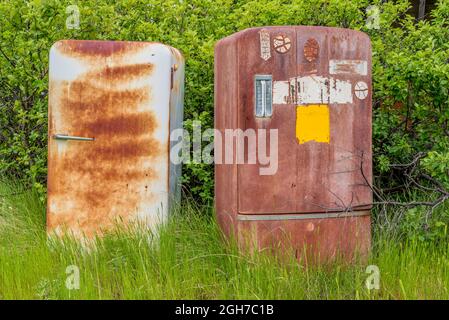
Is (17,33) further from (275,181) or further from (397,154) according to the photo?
(397,154)

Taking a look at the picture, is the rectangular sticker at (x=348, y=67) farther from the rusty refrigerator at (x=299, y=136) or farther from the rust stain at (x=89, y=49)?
the rust stain at (x=89, y=49)

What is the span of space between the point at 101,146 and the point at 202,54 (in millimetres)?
1260

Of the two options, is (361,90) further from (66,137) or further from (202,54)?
(66,137)

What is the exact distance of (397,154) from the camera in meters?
4.41

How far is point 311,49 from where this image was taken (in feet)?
11.1

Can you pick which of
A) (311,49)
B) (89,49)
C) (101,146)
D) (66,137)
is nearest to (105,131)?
(101,146)

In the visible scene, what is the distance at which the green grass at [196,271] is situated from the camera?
307cm

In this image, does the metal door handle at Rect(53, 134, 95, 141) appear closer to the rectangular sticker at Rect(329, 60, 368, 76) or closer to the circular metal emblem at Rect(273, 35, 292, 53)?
the circular metal emblem at Rect(273, 35, 292, 53)

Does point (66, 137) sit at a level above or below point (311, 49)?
below

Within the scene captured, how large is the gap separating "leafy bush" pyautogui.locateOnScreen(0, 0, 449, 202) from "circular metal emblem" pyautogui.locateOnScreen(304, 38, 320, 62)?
1.07 meters

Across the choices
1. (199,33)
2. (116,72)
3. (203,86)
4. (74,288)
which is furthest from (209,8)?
(74,288)

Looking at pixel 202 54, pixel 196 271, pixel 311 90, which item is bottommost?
pixel 196 271

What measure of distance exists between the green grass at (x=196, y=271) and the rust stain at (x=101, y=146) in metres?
0.23

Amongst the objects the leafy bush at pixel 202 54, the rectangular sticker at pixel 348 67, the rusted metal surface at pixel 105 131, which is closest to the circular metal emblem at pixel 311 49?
the rectangular sticker at pixel 348 67
